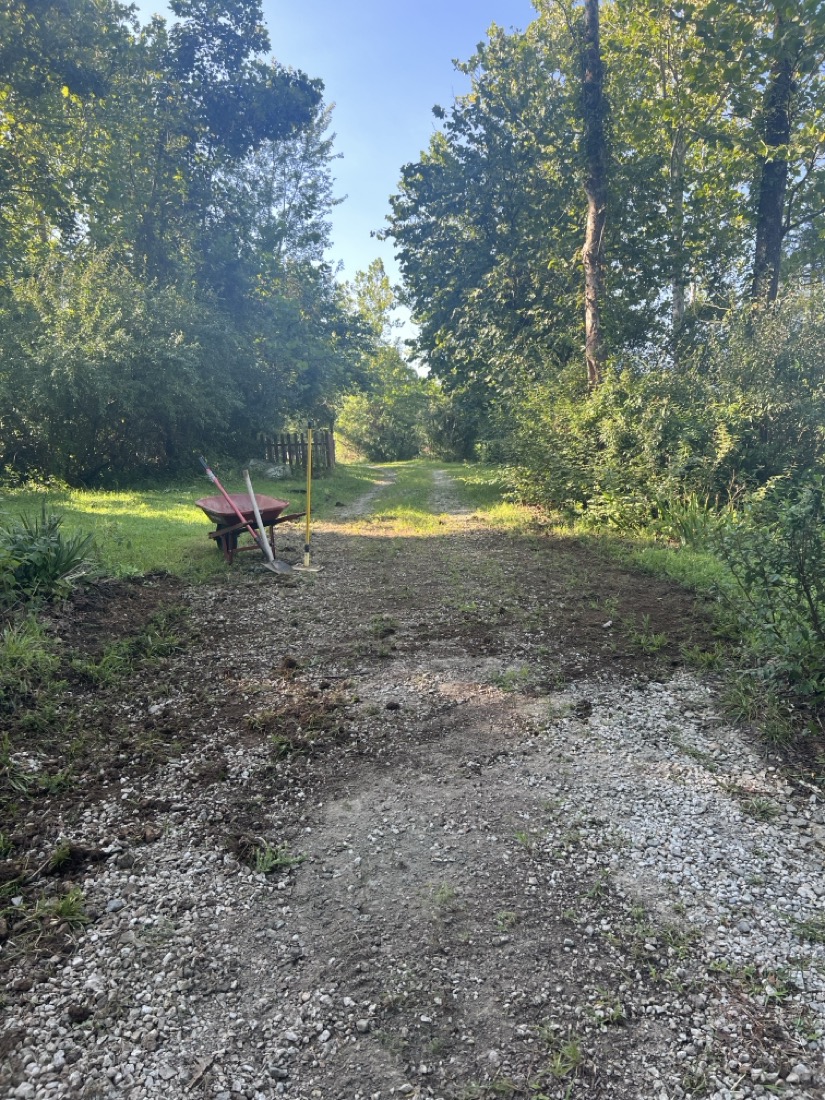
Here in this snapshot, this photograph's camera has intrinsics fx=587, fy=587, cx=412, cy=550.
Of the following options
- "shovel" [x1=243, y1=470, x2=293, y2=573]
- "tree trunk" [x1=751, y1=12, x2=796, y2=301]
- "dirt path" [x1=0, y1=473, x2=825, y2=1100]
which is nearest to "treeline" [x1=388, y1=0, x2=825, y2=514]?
"tree trunk" [x1=751, y1=12, x2=796, y2=301]

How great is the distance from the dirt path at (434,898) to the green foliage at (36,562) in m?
1.58

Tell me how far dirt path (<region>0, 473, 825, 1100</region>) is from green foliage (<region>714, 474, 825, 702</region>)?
556 millimetres

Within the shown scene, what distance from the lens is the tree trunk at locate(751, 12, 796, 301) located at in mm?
12164

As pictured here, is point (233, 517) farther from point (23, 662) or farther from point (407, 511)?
point (407, 511)

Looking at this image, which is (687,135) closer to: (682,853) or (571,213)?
(571,213)

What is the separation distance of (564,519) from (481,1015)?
30.7 ft

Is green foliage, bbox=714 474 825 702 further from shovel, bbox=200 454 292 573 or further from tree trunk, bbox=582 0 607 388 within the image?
tree trunk, bbox=582 0 607 388

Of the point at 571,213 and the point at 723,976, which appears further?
the point at 571,213

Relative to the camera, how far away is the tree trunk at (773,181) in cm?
1216

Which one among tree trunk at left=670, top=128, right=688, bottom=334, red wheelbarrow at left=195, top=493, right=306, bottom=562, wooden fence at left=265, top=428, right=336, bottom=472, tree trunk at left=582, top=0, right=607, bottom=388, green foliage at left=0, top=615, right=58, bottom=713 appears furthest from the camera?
wooden fence at left=265, top=428, right=336, bottom=472

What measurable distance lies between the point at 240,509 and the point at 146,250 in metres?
16.1

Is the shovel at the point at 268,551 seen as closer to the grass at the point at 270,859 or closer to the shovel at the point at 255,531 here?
the shovel at the point at 255,531

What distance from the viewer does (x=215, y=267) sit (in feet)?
64.6

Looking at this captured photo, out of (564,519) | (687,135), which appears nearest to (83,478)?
(564,519)
